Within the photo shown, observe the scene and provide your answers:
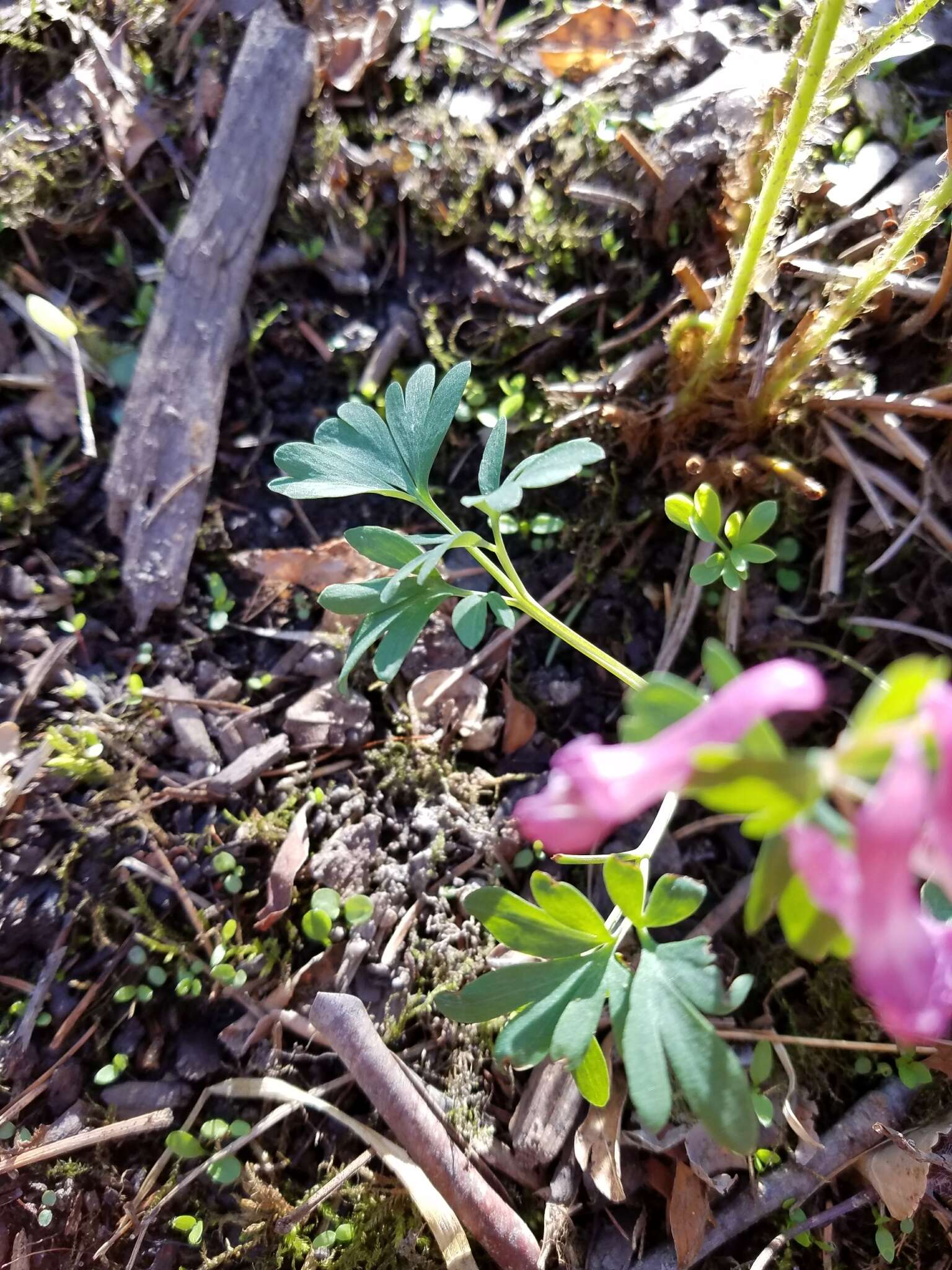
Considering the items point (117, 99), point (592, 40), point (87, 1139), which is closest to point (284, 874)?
point (87, 1139)

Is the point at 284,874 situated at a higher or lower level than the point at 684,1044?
lower

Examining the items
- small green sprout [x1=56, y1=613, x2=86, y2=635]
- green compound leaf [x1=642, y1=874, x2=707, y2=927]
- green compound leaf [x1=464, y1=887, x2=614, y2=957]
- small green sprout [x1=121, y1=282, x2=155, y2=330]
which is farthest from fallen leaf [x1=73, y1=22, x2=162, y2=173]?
green compound leaf [x1=642, y1=874, x2=707, y2=927]

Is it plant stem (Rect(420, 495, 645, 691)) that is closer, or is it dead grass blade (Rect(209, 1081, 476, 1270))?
plant stem (Rect(420, 495, 645, 691))

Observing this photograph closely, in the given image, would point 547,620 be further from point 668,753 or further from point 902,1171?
point 902,1171

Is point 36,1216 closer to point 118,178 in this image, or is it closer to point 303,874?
point 303,874

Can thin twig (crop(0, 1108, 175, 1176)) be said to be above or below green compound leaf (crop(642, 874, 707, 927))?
below

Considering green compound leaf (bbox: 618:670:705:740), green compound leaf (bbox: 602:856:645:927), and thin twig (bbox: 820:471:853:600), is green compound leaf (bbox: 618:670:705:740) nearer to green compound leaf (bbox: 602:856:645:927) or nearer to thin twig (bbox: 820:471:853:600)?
green compound leaf (bbox: 602:856:645:927)

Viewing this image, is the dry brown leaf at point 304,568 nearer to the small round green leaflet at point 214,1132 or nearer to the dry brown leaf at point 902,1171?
the small round green leaflet at point 214,1132
